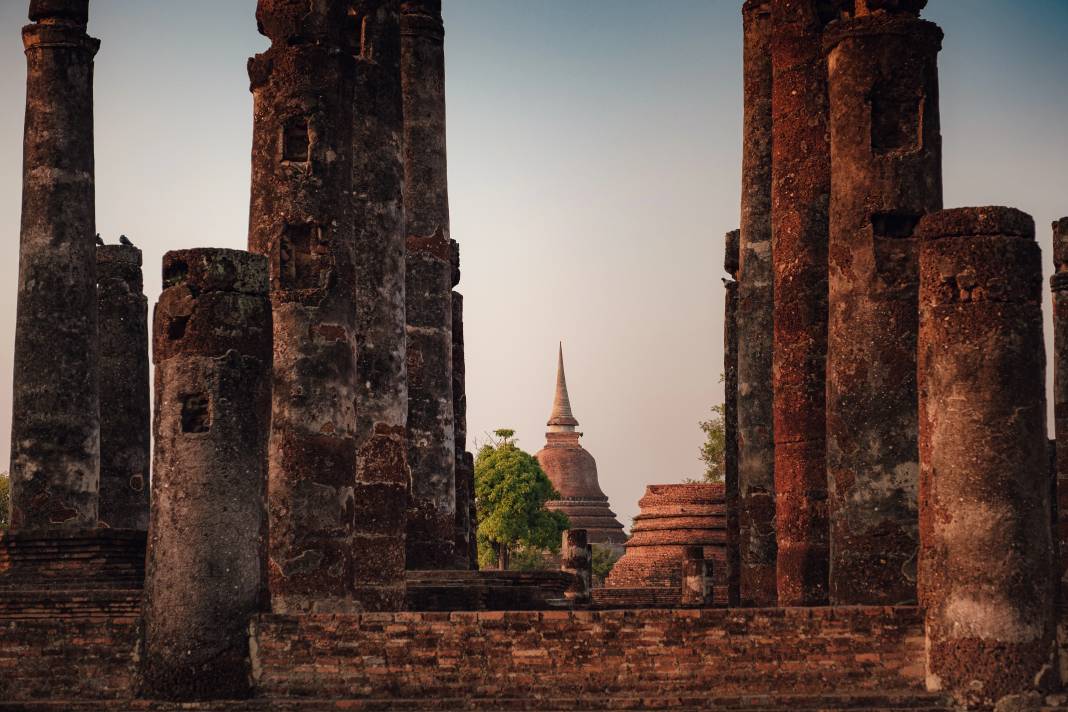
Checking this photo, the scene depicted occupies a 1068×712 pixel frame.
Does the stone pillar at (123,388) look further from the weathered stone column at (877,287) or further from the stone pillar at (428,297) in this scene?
the weathered stone column at (877,287)

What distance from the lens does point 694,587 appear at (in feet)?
96.4

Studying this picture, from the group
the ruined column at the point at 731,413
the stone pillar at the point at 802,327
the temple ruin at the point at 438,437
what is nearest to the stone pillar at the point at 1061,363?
the temple ruin at the point at 438,437

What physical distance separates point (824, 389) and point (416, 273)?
6.92m

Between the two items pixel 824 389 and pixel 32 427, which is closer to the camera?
pixel 824 389

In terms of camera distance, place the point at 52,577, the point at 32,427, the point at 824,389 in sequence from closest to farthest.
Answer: the point at 824,389 < the point at 52,577 < the point at 32,427

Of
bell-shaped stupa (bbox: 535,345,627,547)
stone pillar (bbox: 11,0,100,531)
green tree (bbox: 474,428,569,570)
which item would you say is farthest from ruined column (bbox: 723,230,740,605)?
bell-shaped stupa (bbox: 535,345,627,547)

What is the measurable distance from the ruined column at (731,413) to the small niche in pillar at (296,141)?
6.27m

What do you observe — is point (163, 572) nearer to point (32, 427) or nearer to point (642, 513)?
point (32, 427)

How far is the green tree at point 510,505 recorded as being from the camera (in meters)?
51.2

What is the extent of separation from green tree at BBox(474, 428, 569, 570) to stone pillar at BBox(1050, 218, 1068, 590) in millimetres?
30739

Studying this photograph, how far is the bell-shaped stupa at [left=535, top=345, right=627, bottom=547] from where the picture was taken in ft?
224

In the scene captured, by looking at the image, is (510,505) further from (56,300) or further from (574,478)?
(56,300)

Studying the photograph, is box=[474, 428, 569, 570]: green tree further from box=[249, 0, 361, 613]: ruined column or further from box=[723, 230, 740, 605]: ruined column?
box=[249, 0, 361, 613]: ruined column

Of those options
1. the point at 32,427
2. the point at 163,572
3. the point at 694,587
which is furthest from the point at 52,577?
the point at 694,587
